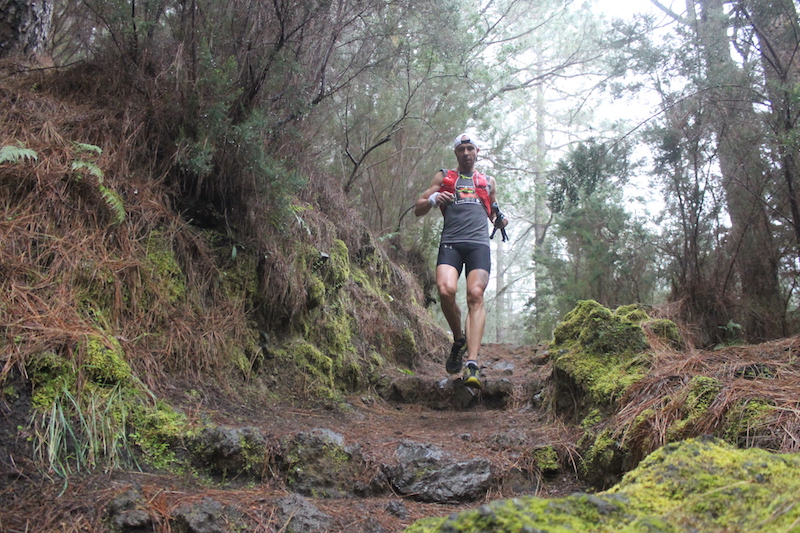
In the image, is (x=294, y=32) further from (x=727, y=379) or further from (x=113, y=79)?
(x=727, y=379)

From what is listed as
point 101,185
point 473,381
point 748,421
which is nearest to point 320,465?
point 473,381

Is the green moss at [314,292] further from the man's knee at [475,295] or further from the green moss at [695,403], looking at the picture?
the green moss at [695,403]

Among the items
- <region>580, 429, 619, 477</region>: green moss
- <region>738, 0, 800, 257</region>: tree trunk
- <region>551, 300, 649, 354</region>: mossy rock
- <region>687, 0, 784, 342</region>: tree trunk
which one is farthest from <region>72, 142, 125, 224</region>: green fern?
<region>687, 0, 784, 342</region>: tree trunk

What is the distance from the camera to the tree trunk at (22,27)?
4152 mm

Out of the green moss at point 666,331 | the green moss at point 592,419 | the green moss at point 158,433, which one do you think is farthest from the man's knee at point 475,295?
the green moss at point 158,433

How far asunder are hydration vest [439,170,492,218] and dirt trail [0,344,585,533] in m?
1.74

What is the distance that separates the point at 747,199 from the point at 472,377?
12.0ft

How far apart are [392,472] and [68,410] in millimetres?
1620

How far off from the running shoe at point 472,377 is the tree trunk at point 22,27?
14.1 ft

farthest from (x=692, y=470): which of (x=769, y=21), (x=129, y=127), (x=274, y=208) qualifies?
(x=769, y=21)

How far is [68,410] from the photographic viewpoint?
2.38 m

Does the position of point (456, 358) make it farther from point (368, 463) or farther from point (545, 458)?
point (368, 463)

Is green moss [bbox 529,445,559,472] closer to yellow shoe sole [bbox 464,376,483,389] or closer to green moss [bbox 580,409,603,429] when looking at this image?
green moss [bbox 580,409,603,429]

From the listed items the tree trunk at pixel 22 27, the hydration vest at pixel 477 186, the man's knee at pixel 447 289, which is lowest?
the man's knee at pixel 447 289
